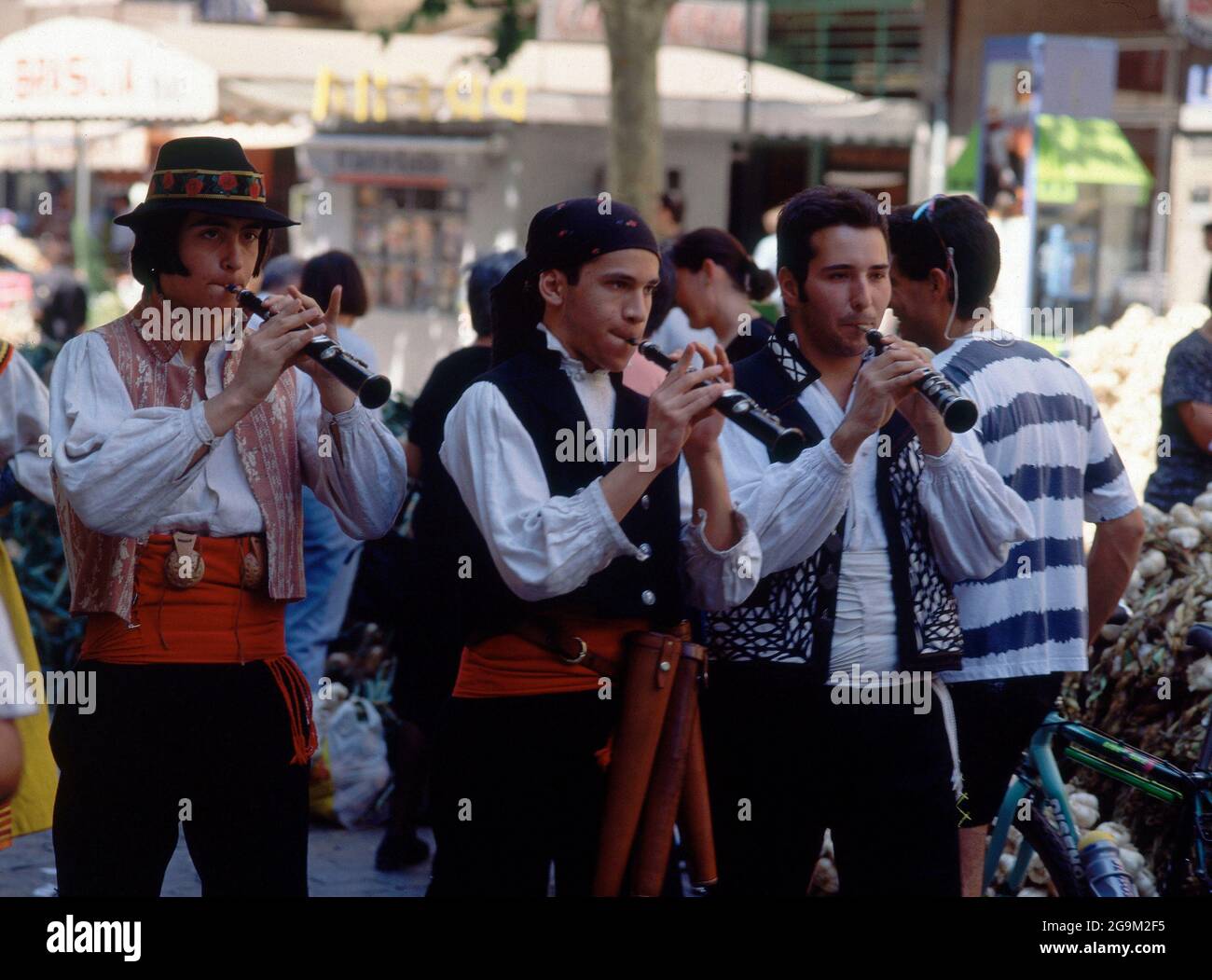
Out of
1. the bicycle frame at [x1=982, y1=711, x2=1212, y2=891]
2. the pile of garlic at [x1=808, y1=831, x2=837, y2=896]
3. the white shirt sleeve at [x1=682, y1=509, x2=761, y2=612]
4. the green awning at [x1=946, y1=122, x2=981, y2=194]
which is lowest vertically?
the pile of garlic at [x1=808, y1=831, x2=837, y2=896]

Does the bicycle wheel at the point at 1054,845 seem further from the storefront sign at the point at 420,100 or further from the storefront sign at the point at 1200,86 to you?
the storefront sign at the point at 1200,86

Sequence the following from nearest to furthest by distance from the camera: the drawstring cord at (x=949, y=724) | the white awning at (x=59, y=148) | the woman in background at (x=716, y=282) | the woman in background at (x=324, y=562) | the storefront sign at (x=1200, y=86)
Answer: the drawstring cord at (x=949, y=724) < the woman in background at (x=324, y=562) < the woman in background at (x=716, y=282) < the storefront sign at (x=1200, y=86) < the white awning at (x=59, y=148)

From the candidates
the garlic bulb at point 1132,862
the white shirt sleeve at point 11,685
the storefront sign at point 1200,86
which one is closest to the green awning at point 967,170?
the storefront sign at point 1200,86

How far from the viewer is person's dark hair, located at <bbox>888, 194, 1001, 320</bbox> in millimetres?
3678

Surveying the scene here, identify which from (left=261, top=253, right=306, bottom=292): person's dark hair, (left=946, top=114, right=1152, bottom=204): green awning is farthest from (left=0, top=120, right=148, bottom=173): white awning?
(left=261, top=253, right=306, bottom=292): person's dark hair

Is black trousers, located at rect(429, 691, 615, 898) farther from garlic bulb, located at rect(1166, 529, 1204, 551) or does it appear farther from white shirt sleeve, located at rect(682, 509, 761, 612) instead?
garlic bulb, located at rect(1166, 529, 1204, 551)

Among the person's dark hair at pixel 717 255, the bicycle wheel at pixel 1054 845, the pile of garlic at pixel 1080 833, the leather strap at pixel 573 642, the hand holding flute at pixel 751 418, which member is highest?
the person's dark hair at pixel 717 255

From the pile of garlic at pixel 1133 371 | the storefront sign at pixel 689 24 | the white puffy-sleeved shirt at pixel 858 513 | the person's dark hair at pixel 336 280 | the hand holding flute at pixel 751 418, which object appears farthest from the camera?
the storefront sign at pixel 689 24

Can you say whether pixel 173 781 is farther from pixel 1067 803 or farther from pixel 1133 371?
pixel 1133 371

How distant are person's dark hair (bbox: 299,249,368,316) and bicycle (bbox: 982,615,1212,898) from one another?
9.82 feet

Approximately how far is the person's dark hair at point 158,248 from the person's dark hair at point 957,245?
1503 mm

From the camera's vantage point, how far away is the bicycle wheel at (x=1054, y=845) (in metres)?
4.20

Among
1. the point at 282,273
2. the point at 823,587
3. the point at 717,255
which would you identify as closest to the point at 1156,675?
the point at 823,587
